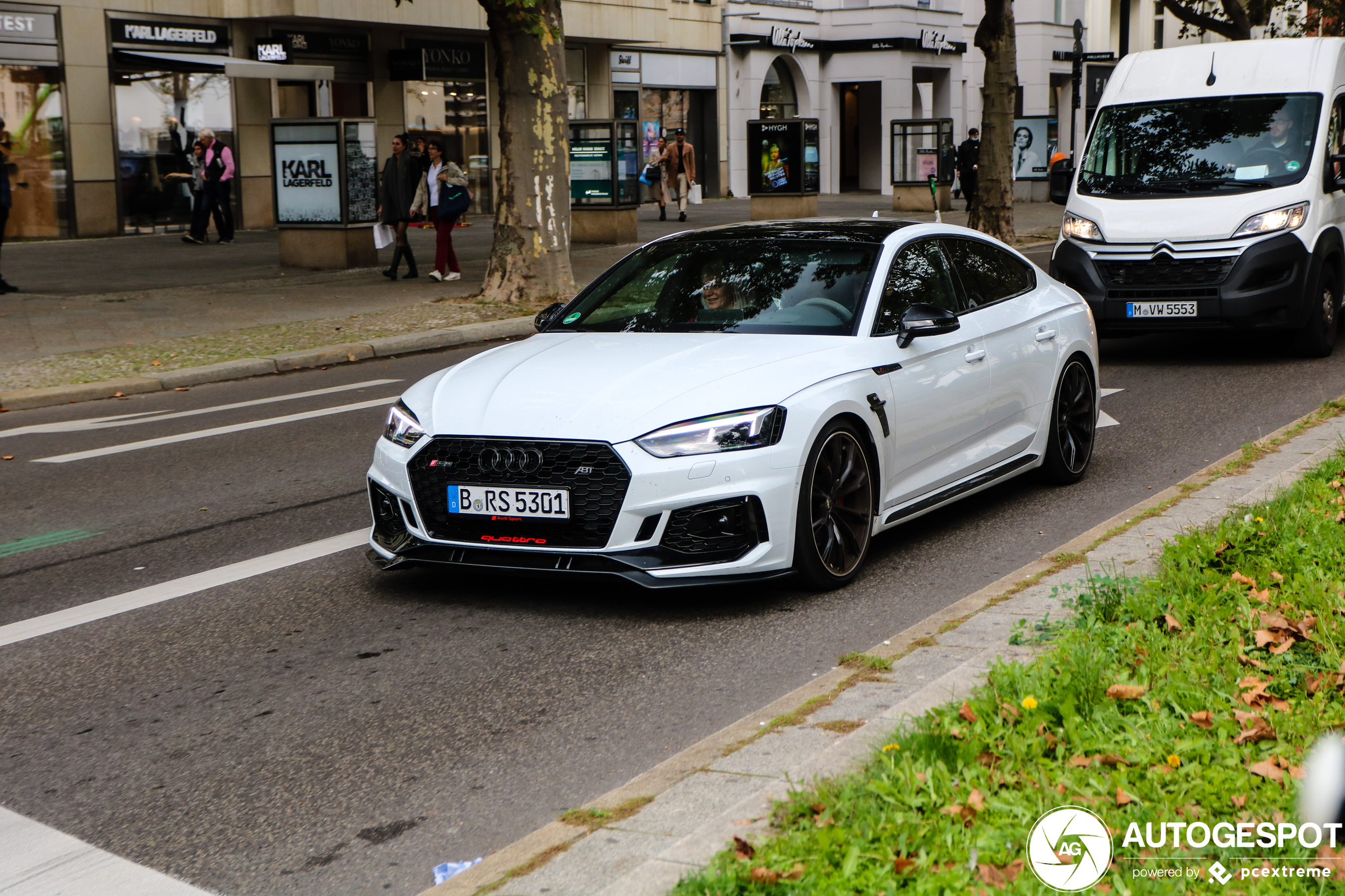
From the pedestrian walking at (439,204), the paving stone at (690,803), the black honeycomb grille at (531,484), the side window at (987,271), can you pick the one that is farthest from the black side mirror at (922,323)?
the pedestrian walking at (439,204)

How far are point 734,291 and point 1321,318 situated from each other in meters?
7.69

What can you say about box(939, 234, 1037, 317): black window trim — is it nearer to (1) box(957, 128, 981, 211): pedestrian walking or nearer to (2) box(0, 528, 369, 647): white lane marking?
(2) box(0, 528, 369, 647): white lane marking

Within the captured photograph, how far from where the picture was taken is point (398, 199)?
20047 mm

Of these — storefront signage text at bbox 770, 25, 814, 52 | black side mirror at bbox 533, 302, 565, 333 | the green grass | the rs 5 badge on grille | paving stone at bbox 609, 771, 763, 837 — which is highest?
storefront signage text at bbox 770, 25, 814, 52

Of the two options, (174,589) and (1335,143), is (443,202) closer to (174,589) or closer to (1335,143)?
(1335,143)

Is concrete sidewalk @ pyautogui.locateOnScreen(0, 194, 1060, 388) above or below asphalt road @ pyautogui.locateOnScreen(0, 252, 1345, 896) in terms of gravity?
above

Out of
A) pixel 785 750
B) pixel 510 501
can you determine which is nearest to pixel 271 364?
pixel 510 501

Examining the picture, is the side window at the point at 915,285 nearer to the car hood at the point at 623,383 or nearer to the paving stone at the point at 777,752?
the car hood at the point at 623,383

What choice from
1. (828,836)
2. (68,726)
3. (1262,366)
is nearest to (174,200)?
(1262,366)

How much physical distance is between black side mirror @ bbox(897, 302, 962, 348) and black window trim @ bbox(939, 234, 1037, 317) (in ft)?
1.95

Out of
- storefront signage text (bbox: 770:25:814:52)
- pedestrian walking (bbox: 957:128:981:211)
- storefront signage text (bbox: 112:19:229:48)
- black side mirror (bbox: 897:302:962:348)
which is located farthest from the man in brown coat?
black side mirror (bbox: 897:302:962:348)

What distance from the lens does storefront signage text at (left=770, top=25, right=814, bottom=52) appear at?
43688 millimetres

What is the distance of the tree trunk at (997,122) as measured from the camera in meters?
25.8

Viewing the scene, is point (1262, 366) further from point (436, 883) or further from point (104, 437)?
point (436, 883)
